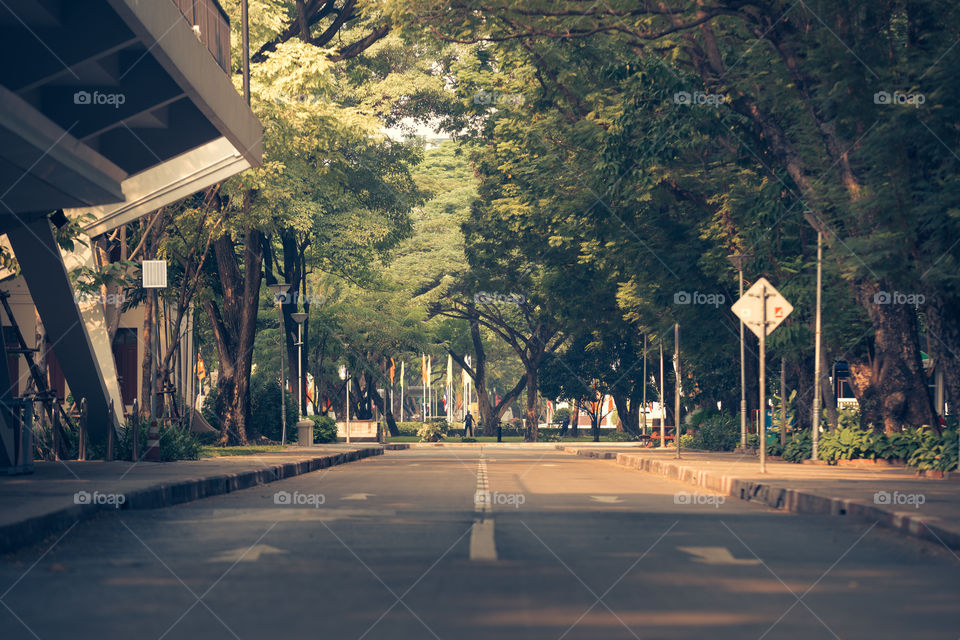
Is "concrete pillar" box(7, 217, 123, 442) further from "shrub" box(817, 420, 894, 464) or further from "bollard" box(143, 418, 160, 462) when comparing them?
"shrub" box(817, 420, 894, 464)

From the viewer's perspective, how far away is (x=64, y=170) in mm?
21344

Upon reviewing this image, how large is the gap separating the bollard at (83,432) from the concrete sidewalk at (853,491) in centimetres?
1112

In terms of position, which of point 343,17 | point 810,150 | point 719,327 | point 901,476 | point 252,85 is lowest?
point 901,476

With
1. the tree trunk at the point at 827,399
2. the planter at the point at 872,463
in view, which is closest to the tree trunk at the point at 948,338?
the planter at the point at 872,463

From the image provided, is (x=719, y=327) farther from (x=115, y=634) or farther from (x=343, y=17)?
(x=115, y=634)

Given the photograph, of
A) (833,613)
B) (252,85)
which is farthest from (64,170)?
(833,613)

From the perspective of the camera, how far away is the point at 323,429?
161 ft

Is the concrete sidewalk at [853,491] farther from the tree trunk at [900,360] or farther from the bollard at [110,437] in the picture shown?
the bollard at [110,437]

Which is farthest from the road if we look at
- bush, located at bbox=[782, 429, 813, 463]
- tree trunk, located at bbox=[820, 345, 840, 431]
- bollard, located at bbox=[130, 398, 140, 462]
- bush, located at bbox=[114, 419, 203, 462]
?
tree trunk, located at bbox=[820, 345, 840, 431]

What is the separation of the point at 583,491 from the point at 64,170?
1027 centimetres

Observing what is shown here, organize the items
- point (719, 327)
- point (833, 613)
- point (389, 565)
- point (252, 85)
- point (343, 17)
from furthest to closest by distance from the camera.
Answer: point (343, 17)
point (719, 327)
point (252, 85)
point (389, 565)
point (833, 613)

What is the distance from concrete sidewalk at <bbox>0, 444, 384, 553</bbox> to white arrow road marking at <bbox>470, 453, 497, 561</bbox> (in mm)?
3822

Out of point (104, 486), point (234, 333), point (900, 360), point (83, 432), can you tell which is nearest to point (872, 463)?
point (900, 360)

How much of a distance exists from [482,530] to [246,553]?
2755 millimetres
